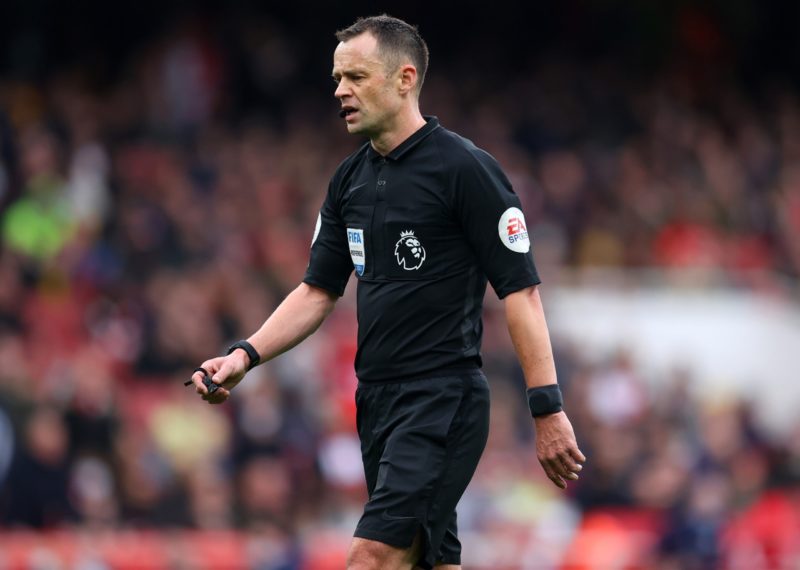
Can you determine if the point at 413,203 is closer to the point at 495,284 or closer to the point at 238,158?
the point at 495,284

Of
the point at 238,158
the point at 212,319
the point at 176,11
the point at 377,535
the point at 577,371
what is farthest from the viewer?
the point at 176,11

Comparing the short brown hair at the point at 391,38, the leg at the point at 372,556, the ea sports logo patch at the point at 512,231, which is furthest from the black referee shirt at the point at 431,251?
the leg at the point at 372,556

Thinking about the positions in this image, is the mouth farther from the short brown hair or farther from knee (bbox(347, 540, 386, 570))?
knee (bbox(347, 540, 386, 570))

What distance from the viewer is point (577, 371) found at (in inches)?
563

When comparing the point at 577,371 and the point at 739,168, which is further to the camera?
the point at 739,168

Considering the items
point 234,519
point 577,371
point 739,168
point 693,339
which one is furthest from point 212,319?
point 739,168

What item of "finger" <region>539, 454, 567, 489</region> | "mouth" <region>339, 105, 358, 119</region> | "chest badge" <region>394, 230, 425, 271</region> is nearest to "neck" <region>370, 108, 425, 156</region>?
"mouth" <region>339, 105, 358, 119</region>

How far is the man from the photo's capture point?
580 centimetres

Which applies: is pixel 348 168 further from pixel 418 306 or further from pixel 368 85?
pixel 418 306

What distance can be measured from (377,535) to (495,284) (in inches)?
38.3

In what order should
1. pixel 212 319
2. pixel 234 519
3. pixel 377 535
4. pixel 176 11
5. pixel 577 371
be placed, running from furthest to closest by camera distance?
pixel 176 11
pixel 577 371
pixel 212 319
pixel 234 519
pixel 377 535

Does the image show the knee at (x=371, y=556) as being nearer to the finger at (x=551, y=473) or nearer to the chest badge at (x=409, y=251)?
the finger at (x=551, y=473)

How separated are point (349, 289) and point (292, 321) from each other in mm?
7290

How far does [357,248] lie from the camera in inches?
243
